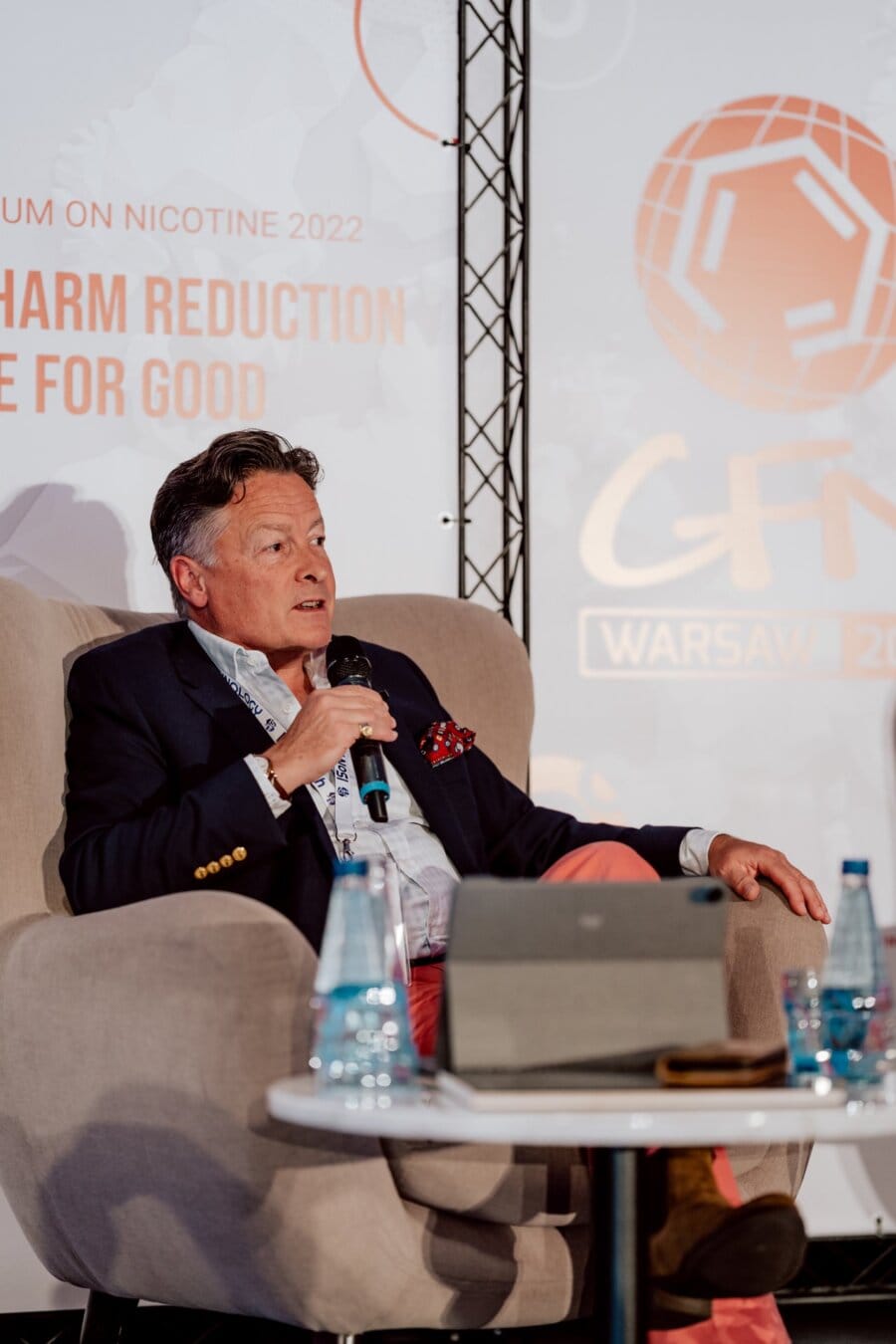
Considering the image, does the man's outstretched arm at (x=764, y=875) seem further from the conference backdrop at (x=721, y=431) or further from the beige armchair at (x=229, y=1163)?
the conference backdrop at (x=721, y=431)

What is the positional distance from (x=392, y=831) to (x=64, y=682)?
520 mm

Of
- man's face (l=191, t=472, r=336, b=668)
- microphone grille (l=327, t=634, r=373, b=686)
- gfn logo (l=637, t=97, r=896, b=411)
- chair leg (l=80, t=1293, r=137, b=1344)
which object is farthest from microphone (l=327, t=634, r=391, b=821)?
gfn logo (l=637, t=97, r=896, b=411)

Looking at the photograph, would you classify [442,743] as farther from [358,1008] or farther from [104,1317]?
[358,1008]

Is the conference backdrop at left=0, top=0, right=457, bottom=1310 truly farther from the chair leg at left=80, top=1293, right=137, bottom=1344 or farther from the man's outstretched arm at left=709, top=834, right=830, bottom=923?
the chair leg at left=80, top=1293, right=137, bottom=1344

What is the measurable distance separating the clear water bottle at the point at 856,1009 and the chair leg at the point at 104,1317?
1.12 meters

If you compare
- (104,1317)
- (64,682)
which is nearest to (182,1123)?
(104,1317)

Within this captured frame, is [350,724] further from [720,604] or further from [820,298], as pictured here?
[820,298]

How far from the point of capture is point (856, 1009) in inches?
55.9

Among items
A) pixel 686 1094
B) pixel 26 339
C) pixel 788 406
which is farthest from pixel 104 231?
pixel 686 1094

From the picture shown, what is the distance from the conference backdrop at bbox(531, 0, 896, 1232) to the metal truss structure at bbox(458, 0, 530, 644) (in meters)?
0.05

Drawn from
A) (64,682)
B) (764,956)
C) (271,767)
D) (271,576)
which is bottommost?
(764,956)

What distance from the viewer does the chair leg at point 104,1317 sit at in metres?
2.12

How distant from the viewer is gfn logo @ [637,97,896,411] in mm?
3340

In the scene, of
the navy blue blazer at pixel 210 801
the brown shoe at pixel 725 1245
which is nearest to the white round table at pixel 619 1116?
the brown shoe at pixel 725 1245
